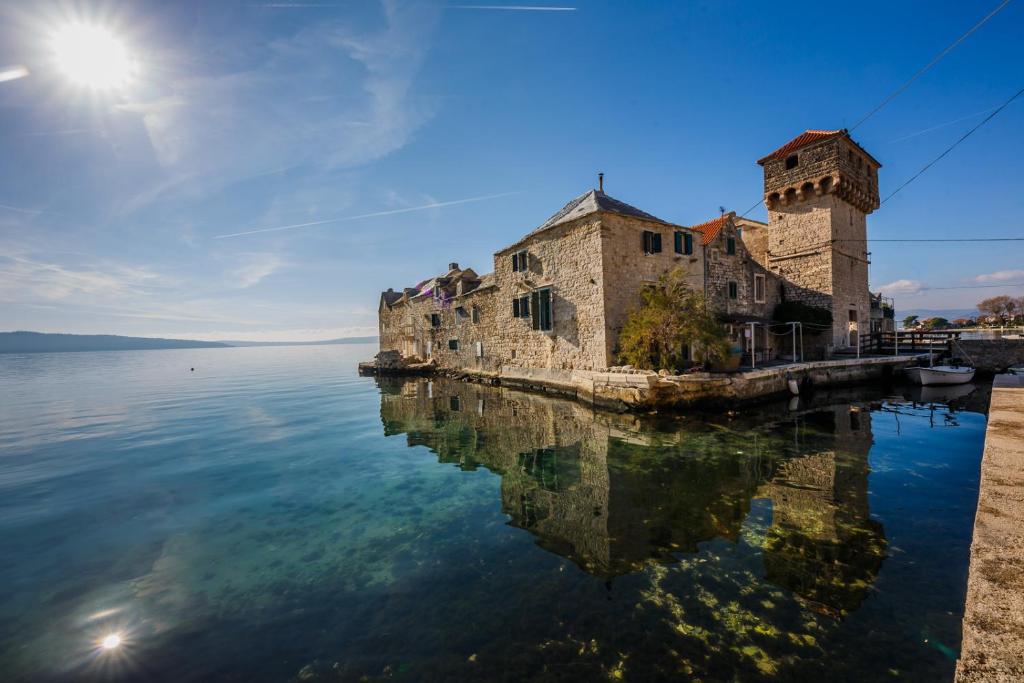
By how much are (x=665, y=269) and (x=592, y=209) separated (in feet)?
15.0

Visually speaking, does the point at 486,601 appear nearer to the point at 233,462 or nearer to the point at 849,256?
the point at 233,462

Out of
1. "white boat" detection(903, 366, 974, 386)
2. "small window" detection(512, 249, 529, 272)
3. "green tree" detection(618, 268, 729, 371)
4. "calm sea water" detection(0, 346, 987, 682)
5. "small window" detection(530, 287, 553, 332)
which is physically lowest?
"calm sea water" detection(0, 346, 987, 682)

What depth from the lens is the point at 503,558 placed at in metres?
4.98

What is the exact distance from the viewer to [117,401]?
72.9 feet

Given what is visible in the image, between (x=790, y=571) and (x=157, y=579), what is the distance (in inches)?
298

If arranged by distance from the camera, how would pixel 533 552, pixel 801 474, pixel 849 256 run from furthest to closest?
pixel 849 256, pixel 801 474, pixel 533 552

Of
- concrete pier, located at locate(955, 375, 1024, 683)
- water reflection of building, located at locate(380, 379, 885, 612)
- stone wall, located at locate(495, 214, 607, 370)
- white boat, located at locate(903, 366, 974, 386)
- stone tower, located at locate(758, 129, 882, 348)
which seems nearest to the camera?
concrete pier, located at locate(955, 375, 1024, 683)

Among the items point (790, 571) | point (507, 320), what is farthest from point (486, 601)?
point (507, 320)

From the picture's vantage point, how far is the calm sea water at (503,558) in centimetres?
340

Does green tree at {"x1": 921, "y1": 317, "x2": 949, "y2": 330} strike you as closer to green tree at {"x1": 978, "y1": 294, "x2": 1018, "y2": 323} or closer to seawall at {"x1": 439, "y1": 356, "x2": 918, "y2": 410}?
green tree at {"x1": 978, "y1": 294, "x2": 1018, "y2": 323}

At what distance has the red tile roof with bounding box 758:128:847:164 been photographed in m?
21.8

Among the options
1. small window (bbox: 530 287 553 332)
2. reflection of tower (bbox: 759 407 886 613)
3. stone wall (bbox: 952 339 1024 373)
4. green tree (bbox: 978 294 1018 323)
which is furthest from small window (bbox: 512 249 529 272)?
green tree (bbox: 978 294 1018 323)

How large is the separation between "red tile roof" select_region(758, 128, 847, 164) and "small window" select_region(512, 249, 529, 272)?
56.6ft

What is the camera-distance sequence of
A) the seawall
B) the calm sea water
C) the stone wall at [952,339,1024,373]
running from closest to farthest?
the calm sea water → the seawall → the stone wall at [952,339,1024,373]
